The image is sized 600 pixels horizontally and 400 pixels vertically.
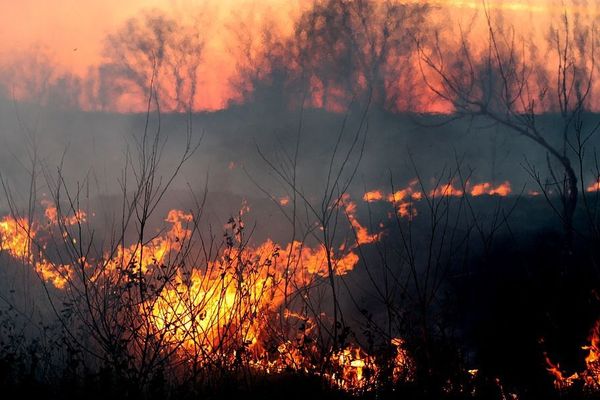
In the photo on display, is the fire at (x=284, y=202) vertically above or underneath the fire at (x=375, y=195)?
underneath

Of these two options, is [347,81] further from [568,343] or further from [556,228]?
[568,343]

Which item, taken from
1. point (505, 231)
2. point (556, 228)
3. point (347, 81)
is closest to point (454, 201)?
point (505, 231)

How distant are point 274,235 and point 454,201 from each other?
15.3ft

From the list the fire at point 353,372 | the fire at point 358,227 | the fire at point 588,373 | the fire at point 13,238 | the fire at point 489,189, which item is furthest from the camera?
the fire at point 489,189

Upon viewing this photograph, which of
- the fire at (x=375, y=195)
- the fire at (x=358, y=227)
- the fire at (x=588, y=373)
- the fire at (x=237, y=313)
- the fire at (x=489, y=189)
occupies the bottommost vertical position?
the fire at (x=588, y=373)

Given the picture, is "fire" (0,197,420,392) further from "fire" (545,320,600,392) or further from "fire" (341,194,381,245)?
"fire" (341,194,381,245)

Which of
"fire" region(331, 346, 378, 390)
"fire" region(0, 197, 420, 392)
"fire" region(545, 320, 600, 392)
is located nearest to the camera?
"fire" region(0, 197, 420, 392)

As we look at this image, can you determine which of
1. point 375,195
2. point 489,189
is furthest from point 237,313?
point 489,189

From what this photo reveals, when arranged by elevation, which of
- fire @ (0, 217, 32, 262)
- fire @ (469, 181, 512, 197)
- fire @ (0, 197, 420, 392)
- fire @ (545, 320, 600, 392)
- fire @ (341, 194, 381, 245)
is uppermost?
fire @ (469, 181, 512, 197)

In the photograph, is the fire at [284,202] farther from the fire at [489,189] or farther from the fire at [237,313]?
the fire at [489,189]

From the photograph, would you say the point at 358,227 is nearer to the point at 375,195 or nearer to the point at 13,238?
the point at 375,195

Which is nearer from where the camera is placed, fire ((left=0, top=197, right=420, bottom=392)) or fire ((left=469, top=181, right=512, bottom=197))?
fire ((left=0, top=197, right=420, bottom=392))

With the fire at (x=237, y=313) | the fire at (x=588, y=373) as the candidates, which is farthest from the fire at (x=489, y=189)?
the fire at (x=588, y=373)

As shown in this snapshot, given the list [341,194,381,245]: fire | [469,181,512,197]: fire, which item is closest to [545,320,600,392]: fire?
[341,194,381,245]: fire
